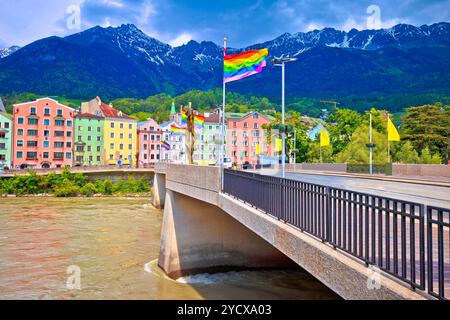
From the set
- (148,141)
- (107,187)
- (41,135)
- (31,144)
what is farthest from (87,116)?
(107,187)

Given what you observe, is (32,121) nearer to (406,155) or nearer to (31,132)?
(31,132)

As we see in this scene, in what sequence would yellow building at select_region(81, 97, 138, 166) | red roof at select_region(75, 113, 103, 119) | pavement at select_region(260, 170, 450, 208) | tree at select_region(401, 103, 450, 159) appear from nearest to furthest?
pavement at select_region(260, 170, 450, 208) → tree at select_region(401, 103, 450, 159) → red roof at select_region(75, 113, 103, 119) → yellow building at select_region(81, 97, 138, 166)

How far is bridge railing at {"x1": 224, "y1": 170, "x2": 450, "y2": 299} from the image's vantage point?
498cm

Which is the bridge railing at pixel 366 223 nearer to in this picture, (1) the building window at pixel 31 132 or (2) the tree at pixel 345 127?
(2) the tree at pixel 345 127

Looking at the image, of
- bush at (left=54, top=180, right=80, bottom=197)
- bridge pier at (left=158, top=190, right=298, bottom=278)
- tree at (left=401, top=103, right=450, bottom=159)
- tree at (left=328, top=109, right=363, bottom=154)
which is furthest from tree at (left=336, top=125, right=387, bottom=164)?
bush at (left=54, top=180, right=80, bottom=197)

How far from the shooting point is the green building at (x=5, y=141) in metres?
86.2

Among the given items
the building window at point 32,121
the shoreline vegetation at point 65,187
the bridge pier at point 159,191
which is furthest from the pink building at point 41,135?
the bridge pier at point 159,191

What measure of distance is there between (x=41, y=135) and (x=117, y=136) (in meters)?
18.3

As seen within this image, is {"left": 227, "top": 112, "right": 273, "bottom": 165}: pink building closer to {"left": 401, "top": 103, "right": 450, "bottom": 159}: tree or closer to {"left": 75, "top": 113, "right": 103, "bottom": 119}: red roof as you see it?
{"left": 75, "top": 113, "right": 103, "bottom": 119}: red roof

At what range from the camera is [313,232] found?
8148 mm

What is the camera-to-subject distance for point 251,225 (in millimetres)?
11703

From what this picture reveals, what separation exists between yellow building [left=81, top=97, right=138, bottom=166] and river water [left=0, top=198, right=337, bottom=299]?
212ft
